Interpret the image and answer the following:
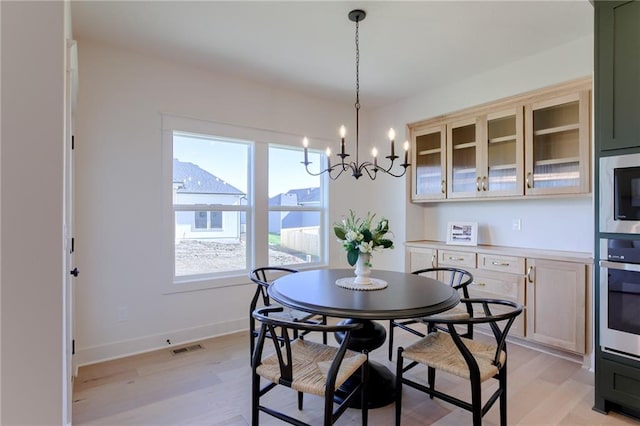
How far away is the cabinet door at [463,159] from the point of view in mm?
3619

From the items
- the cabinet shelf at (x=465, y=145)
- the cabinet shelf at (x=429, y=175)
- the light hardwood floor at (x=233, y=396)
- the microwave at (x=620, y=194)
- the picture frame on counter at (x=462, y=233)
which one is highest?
the cabinet shelf at (x=465, y=145)

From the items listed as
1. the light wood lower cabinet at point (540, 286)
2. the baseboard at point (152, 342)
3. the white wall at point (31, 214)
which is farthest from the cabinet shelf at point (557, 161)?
the white wall at point (31, 214)

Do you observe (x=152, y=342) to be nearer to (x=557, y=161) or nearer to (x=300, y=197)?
(x=300, y=197)

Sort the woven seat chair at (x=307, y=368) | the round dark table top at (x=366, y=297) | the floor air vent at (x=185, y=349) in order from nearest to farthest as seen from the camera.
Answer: the woven seat chair at (x=307, y=368) → the round dark table top at (x=366, y=297) → the floor air vent at (x=185, y=349)

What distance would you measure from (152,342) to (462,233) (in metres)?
3.36

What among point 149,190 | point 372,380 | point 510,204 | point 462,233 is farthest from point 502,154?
point 149,190

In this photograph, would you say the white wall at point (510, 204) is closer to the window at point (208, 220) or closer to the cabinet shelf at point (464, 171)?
the cabinet shelf at point (464, 171)

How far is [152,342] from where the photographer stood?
304 centimetres

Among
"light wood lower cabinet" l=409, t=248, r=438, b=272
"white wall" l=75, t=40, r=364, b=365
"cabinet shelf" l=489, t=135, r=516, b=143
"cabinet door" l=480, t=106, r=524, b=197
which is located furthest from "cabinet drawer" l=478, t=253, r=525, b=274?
"white wall" l=75, t=40, r=364, b=365

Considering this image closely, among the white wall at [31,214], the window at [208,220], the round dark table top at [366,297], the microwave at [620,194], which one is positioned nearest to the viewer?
the white wall at [31,214]

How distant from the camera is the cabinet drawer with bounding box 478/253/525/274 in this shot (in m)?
3.10

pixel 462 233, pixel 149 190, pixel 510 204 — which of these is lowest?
pixel 462 233

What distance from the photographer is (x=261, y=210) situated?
12.2 ft

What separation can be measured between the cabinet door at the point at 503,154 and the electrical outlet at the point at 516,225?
411 millimetres
